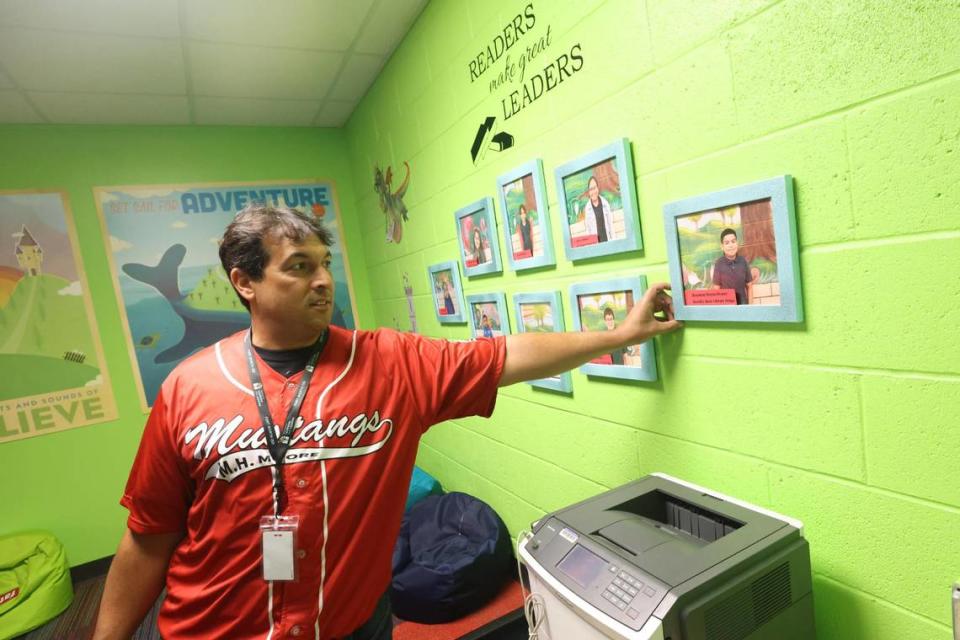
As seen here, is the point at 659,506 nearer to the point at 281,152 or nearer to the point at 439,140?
the point at 439,140

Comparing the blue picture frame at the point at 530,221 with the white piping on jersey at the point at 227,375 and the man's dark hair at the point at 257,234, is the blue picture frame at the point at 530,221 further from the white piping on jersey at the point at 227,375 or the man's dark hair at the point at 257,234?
the white piping on jersey at the point at 227,375

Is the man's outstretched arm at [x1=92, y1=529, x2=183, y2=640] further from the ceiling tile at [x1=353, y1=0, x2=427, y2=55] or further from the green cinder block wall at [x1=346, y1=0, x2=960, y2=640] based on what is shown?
the ceiling tile at [x1=353, y1=0, x2=427, y2=55]

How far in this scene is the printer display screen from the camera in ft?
2.99

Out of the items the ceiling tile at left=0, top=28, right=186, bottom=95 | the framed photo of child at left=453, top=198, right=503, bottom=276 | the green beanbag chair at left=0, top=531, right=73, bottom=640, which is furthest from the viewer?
the green beanbag chair at left=0, top=531, right=73, bottom=640

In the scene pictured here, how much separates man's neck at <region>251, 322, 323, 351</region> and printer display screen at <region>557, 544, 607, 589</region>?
0.81 meters

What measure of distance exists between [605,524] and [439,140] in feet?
5.74

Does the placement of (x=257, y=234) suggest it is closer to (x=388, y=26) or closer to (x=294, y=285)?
(x=294, y=285)

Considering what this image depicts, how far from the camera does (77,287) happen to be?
2.85 metres

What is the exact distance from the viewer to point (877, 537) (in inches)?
37.1

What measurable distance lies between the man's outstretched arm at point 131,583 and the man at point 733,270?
1.47m

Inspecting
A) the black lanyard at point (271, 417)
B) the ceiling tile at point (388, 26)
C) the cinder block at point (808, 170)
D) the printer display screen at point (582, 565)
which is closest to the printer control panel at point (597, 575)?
the printer display screen at point (582, 565)

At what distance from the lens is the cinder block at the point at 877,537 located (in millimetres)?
866

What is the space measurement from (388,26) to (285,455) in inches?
79.6

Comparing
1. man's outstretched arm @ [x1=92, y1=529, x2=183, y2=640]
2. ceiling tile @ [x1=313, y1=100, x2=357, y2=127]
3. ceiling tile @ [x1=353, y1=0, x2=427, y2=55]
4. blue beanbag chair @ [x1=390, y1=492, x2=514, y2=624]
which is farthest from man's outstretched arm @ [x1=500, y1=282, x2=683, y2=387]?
ceiling tile @ [x1=313, y1=100, x2=357, y2=127]
